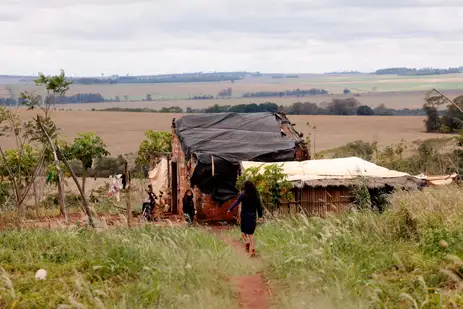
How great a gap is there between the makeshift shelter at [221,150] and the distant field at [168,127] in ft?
97.6

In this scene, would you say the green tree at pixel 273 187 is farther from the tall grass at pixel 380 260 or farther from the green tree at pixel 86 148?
the green tree at pixel 86 148

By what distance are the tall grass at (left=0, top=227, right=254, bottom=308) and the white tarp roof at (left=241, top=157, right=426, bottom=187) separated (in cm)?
785

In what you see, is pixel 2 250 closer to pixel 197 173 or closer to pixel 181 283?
pixel 181 283

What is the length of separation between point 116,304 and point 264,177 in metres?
11.6

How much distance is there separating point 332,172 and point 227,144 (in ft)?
15.8

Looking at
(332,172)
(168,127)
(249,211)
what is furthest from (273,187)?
(168,127)

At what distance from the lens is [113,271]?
922cm

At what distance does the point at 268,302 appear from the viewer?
8.59 metres

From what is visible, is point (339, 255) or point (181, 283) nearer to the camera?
point (181, 283)

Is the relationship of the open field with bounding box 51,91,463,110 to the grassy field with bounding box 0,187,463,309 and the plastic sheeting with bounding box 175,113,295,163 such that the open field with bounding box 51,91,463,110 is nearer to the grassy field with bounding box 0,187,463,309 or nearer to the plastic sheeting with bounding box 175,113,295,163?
the plastic sheeting with bounding box 175,113,295,163

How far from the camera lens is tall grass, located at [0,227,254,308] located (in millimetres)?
7996

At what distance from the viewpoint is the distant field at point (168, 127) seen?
59.5 meters

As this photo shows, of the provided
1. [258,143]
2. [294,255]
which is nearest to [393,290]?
[294,255]

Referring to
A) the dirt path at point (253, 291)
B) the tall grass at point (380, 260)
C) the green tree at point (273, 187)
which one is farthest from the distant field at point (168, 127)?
the dirt path at point (253, 291)
